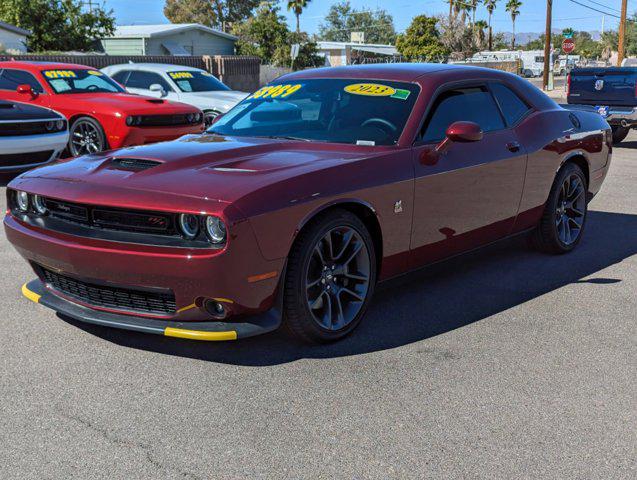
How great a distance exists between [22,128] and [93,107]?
54.4 inches

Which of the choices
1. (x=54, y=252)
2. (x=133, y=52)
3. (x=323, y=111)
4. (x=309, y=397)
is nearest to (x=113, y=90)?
(x=323, y=111)

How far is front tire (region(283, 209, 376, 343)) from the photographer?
3.84 meters

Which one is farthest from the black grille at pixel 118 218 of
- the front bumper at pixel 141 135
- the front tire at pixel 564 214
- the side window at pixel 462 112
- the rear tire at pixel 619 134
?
the rear tire at pixel 619 134

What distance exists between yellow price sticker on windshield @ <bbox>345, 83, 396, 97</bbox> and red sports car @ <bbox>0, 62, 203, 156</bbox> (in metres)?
6.05

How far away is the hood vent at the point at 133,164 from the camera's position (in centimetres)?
405

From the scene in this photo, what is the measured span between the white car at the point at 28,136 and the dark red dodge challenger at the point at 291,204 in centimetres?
490

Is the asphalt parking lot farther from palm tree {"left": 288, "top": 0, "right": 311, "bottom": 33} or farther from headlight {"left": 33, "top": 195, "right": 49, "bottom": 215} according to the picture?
palm tree {"left": 288, "top": 0, "right": 311, "bottom": 33}

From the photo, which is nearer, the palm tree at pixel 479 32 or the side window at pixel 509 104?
the side window at pixel 509 104

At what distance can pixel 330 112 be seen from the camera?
16.2 feet

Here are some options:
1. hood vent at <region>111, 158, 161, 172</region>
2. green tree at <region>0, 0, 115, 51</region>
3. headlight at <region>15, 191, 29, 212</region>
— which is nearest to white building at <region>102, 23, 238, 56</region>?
green tree at <region>0, 0, 115, 51</region>

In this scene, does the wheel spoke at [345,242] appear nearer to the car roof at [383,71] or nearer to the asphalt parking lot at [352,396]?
the asphalt parking lot at [352,396]

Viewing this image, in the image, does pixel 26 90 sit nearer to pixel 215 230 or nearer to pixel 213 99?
pixel 213 99

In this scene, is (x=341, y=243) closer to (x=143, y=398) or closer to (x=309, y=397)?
(x=309, y=397)

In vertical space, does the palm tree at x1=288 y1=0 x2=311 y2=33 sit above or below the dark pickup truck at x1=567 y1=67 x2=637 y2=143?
above
